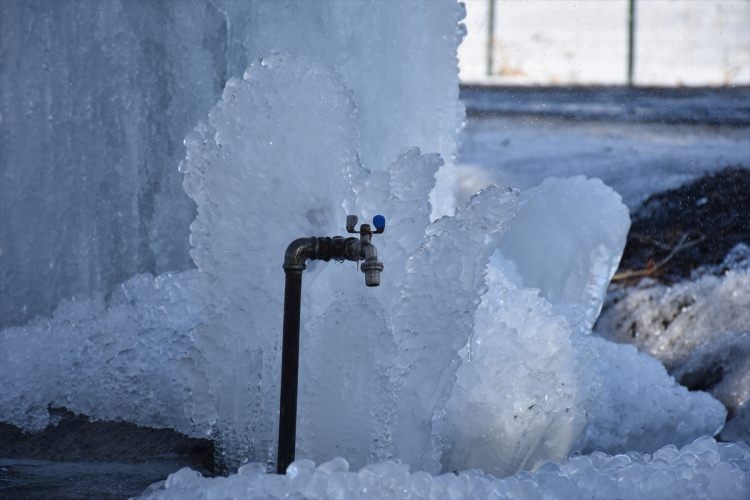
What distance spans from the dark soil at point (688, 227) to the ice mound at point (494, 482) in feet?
18.6

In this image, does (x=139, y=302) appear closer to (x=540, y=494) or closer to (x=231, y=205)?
(x=231, y=205)

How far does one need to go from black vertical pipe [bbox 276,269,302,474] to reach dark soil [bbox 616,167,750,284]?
18.9ft

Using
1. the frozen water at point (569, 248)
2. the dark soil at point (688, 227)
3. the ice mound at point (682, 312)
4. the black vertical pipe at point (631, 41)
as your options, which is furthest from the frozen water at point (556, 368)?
the black vertical pipe at point (631, 41)

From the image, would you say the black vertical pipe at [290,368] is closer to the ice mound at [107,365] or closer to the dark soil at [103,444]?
the dark soil at [103,444]

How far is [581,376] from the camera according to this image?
3.23 m

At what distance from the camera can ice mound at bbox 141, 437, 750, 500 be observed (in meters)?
2.07

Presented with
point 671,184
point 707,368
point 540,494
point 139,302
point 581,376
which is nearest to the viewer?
point 540,494

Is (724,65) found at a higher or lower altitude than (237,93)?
higher

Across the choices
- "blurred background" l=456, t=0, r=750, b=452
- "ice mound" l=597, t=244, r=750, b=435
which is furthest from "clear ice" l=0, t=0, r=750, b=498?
"blurred background" l=456, t=0, r=750, b=452

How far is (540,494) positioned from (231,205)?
3.54 ft

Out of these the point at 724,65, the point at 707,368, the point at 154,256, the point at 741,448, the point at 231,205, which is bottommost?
the point at 707,368

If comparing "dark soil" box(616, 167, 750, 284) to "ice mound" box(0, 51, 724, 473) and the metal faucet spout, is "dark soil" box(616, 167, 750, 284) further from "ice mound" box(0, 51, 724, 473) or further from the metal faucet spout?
the metal faucet spout

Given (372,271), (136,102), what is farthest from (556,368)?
(136,102)

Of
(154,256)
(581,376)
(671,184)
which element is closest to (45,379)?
(154,256)
